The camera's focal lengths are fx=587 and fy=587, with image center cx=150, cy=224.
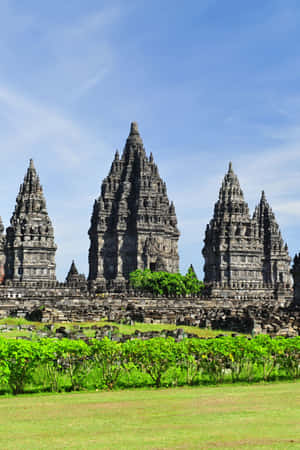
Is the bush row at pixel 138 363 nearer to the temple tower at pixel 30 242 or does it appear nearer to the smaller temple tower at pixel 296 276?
the smaller temple tower at pixel 296 276

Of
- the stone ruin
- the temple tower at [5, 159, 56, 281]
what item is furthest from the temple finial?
the temple tower at [5, 159, 56, 281]

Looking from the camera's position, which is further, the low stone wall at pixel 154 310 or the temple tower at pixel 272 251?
the temple tower at pixel 272 251

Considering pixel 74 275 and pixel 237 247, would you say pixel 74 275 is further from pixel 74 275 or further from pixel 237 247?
pixel 237 247

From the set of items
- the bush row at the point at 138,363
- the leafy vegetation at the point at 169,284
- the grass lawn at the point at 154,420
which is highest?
the leafy vegetation at the point at 169,284

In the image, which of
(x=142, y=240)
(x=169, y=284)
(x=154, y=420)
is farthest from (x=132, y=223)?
(x=154, y=420)

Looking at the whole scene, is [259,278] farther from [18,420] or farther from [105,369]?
[18,420]

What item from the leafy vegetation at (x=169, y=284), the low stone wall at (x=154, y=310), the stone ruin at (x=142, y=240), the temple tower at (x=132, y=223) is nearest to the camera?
the low stone wall at (x=154, y=310)

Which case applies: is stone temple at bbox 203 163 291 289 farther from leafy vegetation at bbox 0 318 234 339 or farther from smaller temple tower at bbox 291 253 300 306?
leafy vegetation at bbox 0 318 234 339

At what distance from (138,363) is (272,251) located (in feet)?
278

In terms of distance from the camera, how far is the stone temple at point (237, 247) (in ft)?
302

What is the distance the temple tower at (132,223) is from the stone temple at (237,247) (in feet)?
21.4

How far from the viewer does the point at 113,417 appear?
12430 mm

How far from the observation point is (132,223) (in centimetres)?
9319

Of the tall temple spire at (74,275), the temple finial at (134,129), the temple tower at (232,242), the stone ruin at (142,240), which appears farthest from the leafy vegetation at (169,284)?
the temple finial at (134,129)
